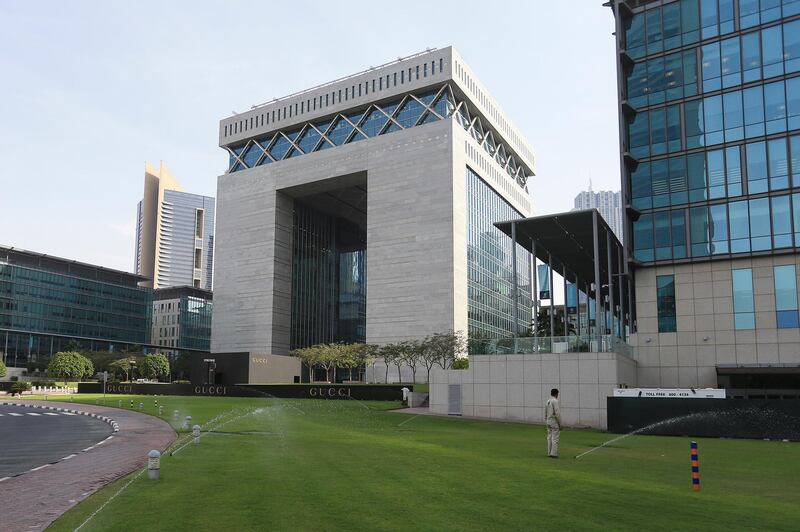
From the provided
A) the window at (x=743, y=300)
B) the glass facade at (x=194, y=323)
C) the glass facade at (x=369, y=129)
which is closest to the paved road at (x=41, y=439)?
the window at (x=743, y=300)

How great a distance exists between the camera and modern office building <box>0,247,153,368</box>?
12938 centimetres

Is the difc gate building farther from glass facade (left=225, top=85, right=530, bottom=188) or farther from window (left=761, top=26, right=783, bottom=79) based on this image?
window (left=761, top=26, right=783, bottom=79)

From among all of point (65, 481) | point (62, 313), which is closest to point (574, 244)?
point (65, 481)

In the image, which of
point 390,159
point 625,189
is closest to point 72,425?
point 625,189

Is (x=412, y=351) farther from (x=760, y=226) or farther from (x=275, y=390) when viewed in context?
(x=760, y=226)

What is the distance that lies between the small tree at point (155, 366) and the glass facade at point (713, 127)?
3794 inches

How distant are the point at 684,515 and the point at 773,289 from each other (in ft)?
115

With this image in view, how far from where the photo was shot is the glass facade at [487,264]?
94.3 m

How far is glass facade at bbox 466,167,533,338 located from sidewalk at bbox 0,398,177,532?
70.8 metres

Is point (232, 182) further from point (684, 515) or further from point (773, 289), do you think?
point (684, 515)

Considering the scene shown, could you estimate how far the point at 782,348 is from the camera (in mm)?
39719

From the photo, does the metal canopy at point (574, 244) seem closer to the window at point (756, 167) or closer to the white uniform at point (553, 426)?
the window at point (756, 167)

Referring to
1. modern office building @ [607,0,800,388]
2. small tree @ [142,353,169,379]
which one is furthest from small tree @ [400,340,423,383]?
small tree @ [142,353,169,379]

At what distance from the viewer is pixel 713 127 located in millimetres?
43531
